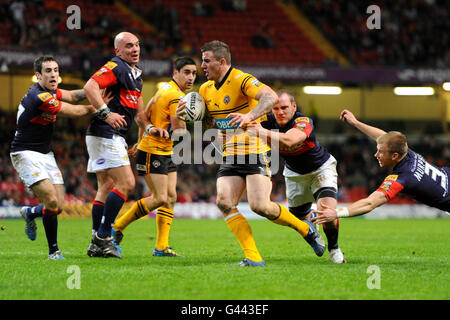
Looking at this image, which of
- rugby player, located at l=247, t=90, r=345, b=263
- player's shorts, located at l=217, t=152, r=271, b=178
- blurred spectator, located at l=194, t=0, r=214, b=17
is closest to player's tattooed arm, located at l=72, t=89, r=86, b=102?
player's shorts, located at l=217, t=152, r=271, b=178

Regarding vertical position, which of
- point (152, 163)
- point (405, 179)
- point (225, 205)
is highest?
point (405, 179)

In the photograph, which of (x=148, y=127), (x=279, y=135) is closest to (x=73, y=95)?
(x=148, y=127)

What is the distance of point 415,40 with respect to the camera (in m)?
29.2

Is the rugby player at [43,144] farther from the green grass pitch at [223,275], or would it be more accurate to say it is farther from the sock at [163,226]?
the sock at [163,226]

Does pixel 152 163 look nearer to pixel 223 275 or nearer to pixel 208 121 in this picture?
pixel 208 121

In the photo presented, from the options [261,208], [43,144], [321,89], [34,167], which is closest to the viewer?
[261,208]

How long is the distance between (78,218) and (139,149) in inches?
462

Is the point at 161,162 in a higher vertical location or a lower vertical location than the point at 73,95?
lower

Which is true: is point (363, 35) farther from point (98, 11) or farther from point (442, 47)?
point (98, 11)

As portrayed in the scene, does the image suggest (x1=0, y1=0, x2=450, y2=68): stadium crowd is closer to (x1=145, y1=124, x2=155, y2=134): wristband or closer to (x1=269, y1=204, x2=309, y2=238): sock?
(x1=145, y1=124, x2=155, y2=134): wristband

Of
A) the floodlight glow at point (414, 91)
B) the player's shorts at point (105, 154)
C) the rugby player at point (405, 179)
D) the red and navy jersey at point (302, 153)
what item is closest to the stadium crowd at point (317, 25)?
the floodlight glow at point (414, 91)

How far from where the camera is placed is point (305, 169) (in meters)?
8.30

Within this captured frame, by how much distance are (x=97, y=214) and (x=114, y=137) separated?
1.05 meters

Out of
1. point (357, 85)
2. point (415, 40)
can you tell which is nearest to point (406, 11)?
point (415, 40)
